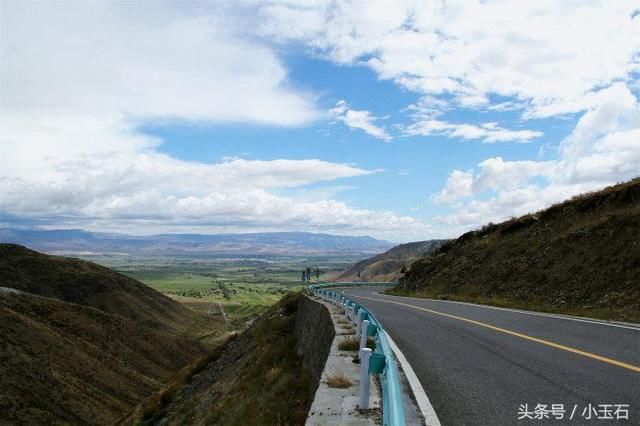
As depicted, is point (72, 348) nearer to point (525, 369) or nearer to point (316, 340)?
point (316, 340)

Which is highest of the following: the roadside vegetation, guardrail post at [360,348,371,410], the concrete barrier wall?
guardrail post at [360,348,371,410]

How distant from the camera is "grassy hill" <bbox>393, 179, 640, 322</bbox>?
19.4 m

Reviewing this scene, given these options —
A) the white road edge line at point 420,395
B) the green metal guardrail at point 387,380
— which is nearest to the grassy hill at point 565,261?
the white road edge line at point 420,395

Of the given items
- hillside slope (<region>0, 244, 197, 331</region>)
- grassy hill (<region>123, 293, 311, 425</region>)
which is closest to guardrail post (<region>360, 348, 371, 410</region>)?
grassy hill (<region>123, 293, 311, 425</region>)

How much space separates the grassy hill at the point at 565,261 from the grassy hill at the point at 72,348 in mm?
37760

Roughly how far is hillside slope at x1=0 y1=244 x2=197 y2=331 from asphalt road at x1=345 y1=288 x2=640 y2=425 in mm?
110557

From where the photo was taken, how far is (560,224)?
29.4 meters

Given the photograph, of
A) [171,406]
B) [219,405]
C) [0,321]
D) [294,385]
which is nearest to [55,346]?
[0,321]

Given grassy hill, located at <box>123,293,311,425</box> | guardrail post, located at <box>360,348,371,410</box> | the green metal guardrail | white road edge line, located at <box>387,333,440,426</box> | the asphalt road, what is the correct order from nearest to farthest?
the green metal guardrail
guardrail post, located at <box>360,348,371,410</box>
white road edge line, located at <box>387,333,440,426</box>
the asphalt road
grassy hill, located at <box>123,293,311,425</box>

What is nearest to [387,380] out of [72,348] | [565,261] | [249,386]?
[249,386]

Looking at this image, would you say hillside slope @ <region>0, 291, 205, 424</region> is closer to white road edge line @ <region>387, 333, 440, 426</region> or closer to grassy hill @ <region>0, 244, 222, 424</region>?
grassy hill @ <region>0, 244, 222, 424</region>

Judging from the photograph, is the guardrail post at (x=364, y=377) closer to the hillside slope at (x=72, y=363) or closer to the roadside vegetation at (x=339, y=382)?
the roadside vegetation at (x=339, y=382)

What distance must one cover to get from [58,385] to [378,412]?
55.4 m

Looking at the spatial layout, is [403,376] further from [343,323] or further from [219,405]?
[219,405]
